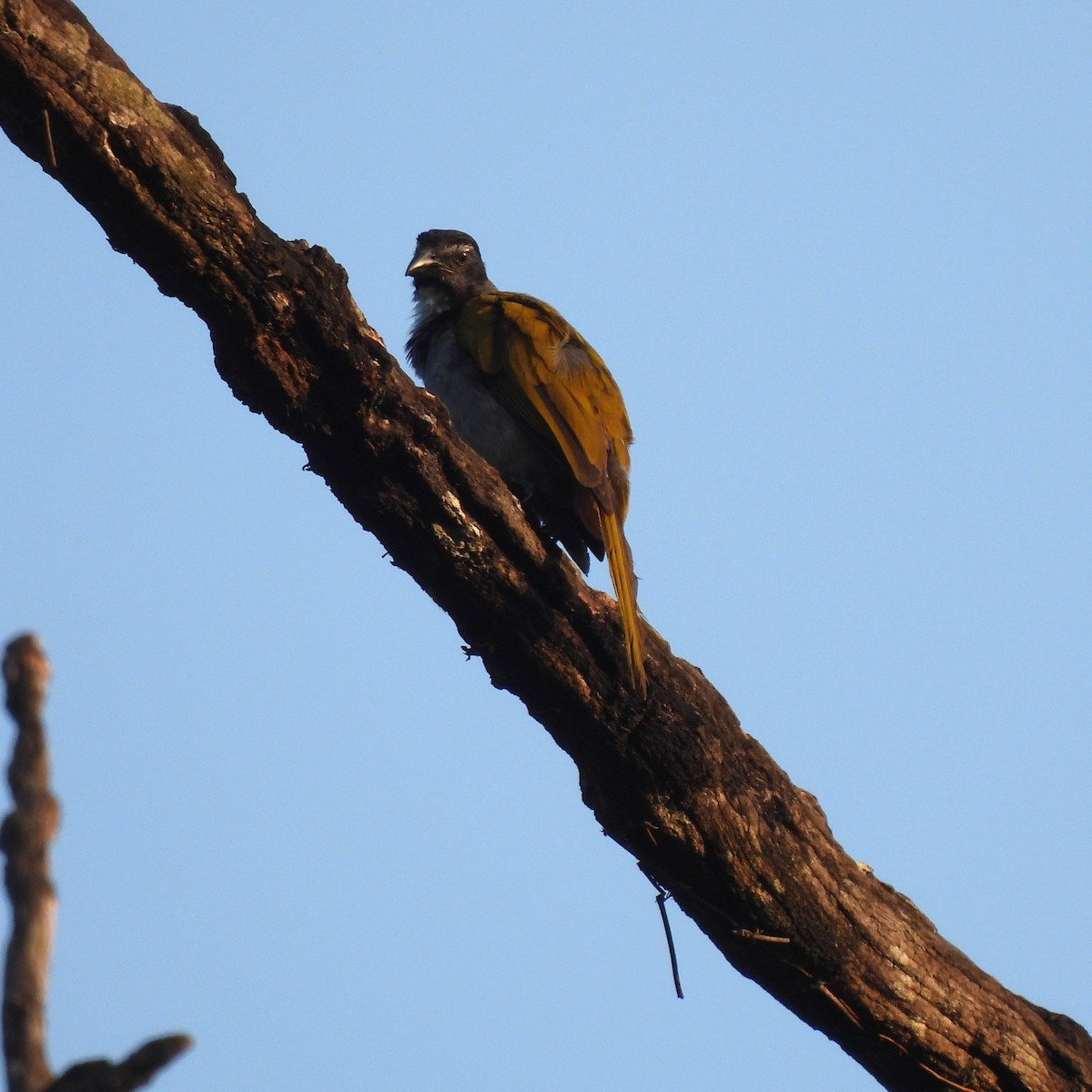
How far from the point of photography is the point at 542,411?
5.23 metres

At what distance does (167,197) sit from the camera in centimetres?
339

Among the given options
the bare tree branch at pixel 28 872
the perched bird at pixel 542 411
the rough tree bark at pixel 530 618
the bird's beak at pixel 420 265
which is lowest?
the bare tree branch at pixel 28 872

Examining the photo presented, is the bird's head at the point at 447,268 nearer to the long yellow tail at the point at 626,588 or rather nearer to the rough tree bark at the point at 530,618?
the long yellow tail at the point at 626,588

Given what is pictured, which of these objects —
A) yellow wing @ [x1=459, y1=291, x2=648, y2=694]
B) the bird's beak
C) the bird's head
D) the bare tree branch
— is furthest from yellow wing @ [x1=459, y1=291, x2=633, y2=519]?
the bare tree branch

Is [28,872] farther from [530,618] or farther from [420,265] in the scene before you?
[420,265]

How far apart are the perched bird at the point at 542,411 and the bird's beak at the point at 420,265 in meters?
0.90

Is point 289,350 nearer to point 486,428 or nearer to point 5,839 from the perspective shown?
point 486,428

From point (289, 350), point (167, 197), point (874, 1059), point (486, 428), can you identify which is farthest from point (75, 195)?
point (874, 1059)

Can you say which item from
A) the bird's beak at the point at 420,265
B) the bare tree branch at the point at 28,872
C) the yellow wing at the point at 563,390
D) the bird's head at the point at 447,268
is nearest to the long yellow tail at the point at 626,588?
the yellow wing at the point at 563,390

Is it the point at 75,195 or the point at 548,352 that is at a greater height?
the point at 548,352

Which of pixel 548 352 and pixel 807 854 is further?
pixel 548 352

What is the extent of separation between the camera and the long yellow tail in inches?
162

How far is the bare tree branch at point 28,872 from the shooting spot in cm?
121

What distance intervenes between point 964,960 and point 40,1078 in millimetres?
3819
